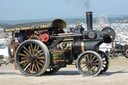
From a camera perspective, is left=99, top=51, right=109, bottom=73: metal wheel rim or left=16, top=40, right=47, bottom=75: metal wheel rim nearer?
left=16, top=40, right=47, bottom=75: metal wheel rim

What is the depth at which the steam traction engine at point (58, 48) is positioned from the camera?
10719mm

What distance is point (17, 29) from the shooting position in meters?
11.8

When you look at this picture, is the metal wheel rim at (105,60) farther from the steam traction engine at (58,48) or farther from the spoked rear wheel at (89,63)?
the spoked rear wheel at (89,63)

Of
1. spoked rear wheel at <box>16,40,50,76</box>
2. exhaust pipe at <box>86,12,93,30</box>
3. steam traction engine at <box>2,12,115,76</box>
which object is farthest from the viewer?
exhaust pipe at <box>86,12,93,30</box>

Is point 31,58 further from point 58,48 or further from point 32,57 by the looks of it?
point 58,48

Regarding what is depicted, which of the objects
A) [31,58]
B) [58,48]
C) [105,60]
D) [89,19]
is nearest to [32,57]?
[31,58]

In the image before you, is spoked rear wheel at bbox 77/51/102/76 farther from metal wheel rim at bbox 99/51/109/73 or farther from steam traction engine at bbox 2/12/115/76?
metal wheel rim at bbox 99/51/109/73

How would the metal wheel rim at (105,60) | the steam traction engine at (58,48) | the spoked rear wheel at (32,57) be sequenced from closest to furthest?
the steam traction engine at (58,48) < the spoked rear wheel at (32,57) < the metal wheel rim at (105,60)

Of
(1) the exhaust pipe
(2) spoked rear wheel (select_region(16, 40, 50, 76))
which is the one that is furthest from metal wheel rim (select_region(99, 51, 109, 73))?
(2) spoked rear wheel (select_region(16, 40, 50, 76))

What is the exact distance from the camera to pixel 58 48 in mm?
11391

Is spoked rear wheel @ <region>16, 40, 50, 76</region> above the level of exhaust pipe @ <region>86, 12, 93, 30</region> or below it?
below

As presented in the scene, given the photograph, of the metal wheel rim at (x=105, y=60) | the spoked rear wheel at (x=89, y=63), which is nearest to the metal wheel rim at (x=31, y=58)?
the spoked rear wheel at (x=89, y=63)

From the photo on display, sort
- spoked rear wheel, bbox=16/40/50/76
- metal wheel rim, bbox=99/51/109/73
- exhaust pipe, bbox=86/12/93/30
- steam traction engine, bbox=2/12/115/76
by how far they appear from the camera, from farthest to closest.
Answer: metal wheel rim, bbox=99/51/109/73 → exhaust pipe, bbox=86/12/93/30 → spoked rear wheel, bbox=16/40/50/76 → steam traction engine, bbox=2/12/115/76

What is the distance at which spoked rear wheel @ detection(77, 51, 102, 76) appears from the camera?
1048cm
